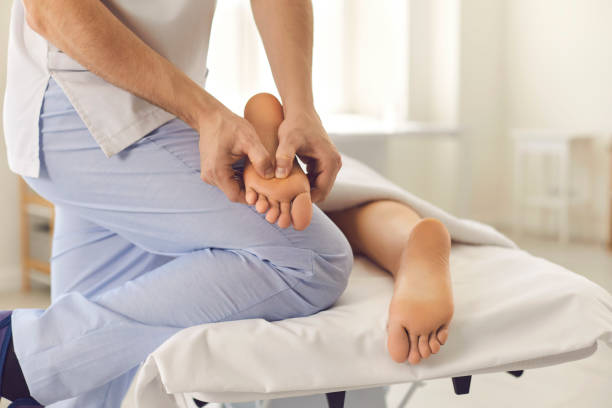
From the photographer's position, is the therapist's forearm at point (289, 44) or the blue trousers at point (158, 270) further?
the therapist's forearm at point (289, 44)

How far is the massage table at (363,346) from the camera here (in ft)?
2.90

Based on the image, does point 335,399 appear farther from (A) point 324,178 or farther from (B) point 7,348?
(B) point 7,348

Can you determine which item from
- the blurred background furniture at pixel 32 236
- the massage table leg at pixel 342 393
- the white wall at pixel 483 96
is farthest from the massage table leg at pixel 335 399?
the white wall at pixel 483 96

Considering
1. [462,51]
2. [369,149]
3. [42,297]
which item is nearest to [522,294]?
[369,149]

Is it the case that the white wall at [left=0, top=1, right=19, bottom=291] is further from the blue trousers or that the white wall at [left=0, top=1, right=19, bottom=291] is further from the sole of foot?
the sole of foot

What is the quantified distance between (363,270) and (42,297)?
211 cm

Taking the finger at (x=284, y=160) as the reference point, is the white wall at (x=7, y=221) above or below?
below

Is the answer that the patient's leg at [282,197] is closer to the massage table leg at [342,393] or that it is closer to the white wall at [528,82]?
the massage table leg at [342,393]

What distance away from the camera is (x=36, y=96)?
0.98 m

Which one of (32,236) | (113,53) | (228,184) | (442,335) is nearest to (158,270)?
(228,184)

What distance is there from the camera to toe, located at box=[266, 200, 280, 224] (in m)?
0.87

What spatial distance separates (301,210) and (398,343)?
0.74 feet

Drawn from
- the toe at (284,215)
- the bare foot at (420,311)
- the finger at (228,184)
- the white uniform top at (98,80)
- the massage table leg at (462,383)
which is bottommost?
the massage table leg at (462,383)

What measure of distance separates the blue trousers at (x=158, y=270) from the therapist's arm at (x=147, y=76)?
6cm
